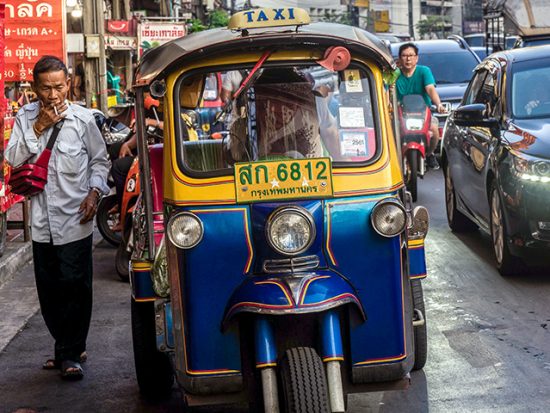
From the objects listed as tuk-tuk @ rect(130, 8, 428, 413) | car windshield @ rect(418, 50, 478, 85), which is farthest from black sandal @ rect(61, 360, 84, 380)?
car windshield @ rect(418, 50, 478, 85)

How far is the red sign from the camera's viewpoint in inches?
551

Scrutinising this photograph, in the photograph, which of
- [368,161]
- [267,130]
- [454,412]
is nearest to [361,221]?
[368,161]

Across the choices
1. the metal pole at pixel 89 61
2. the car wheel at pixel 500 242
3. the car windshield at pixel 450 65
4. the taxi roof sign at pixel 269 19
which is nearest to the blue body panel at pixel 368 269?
the taxi roof sign at pixel 269 19

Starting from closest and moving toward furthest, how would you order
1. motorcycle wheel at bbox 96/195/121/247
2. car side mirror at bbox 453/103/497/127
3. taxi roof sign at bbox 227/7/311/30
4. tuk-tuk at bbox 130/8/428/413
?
1. tuk-tuk at bbox 130/8/428/413
2. taxi roof sign at bbox 227/7/311/30
3. car side mirror at bbox 453/103/497/127
4. motorcycle wheel at bbox 96/195/121/247

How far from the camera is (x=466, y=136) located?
37.8 ft

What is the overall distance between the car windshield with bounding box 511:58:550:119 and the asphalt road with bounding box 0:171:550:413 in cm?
133

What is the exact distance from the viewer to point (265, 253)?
5.55 metres

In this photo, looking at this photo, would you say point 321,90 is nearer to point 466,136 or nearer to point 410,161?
point 466,136

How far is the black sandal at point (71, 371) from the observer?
7.26 m

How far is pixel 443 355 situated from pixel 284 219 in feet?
7.83

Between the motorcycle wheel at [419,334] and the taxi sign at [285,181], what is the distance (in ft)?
4.45

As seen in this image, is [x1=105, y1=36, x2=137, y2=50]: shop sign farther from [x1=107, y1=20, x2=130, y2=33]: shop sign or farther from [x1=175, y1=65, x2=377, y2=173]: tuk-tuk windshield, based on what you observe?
[x1=175, y1=65, x2=377, y2=173]: tuk-tuk windshield

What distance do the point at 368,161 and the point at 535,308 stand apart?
3402mm

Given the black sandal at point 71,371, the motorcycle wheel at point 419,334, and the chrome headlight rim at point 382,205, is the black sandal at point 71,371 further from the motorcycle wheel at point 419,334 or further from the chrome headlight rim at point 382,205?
the chrome headlight rim at point 382,205
